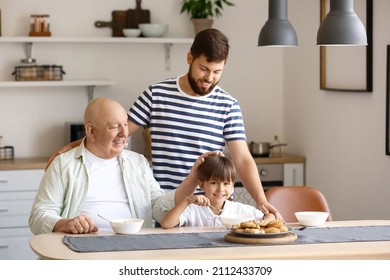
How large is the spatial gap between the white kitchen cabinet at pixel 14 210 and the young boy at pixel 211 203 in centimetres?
227

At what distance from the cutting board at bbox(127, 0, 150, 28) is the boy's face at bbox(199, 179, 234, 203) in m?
2.82

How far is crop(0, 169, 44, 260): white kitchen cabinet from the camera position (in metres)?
5.43

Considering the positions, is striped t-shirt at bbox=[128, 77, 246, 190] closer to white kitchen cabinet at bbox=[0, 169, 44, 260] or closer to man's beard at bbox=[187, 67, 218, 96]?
man's beard at bbox=[187, 67, 218, 96]

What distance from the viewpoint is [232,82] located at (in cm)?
623

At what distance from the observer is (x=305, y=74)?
5863 mm

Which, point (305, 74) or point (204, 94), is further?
point (305, 74)

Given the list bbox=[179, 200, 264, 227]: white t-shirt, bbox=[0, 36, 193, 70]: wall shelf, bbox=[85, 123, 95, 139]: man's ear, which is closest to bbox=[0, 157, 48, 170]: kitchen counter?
bbox=[0, 36, 193, 70]: wall shelf

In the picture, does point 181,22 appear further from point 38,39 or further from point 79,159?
point 79,159

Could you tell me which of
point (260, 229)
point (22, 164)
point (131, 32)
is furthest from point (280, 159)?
point (260, 229)

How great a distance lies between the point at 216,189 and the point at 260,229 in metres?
0.36

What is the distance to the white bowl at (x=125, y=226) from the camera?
3.14 m
